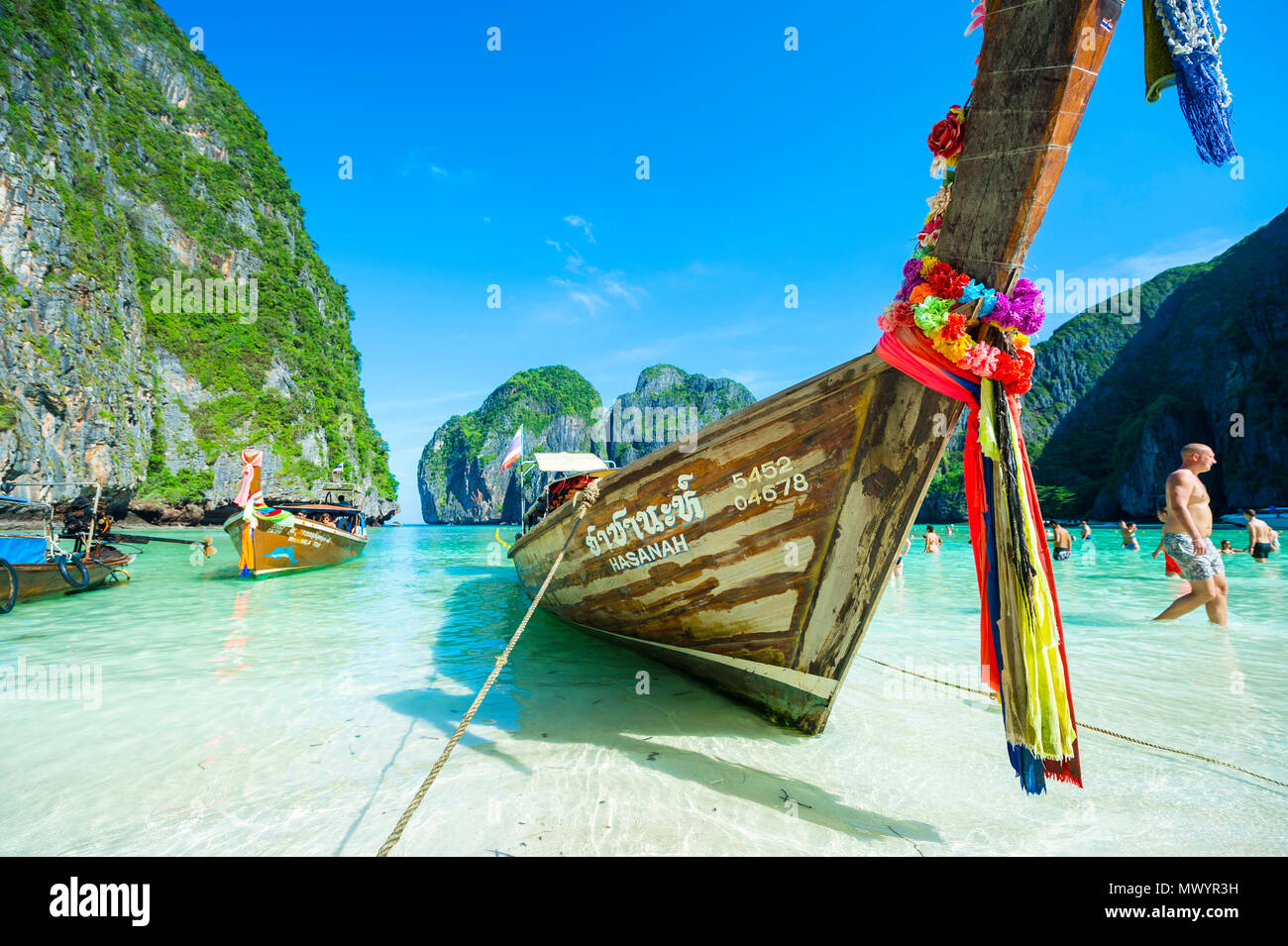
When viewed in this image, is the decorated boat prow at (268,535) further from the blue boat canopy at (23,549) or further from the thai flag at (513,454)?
the thai flag at (513,454)

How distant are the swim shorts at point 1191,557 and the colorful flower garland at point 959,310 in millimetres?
5011

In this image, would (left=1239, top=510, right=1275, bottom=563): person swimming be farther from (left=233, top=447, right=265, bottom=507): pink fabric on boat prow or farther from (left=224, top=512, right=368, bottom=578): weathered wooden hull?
(left=224, top=512, right=368, bottom=578): weathered wooden hull

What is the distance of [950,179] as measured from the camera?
2539mm

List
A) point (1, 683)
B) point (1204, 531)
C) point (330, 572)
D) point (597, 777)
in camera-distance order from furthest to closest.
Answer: point (330, 572), point (1204, 531), point (1, 683), point (597, 777)

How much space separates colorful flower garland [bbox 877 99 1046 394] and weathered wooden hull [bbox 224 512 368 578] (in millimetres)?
14235

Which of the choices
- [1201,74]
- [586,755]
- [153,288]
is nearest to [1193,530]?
[1201,74]

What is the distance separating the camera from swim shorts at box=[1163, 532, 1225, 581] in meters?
5.45

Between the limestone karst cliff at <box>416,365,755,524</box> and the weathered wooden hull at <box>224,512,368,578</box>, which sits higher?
the limestone karst cliff at <box>416,365,755,524</box>

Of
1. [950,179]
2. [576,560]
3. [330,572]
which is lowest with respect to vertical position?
[330,572]

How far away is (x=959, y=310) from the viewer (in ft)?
7.90

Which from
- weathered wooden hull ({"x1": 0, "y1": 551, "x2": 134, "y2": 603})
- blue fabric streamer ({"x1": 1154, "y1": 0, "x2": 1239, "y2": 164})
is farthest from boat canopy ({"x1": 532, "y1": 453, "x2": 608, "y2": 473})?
blue fabric streamer ({"x1": 1154, "y1": 0, "x2": 1239, "y2": 164})
